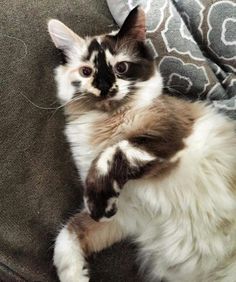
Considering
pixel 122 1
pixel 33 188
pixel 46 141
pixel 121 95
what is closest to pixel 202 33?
pixel 122 1

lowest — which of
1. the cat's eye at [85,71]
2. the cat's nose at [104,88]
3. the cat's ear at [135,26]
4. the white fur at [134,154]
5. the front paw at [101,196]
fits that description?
the front paw at [101,196]

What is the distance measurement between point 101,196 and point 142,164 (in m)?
0.16

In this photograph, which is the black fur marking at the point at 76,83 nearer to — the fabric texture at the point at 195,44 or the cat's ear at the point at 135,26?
the cat's ear at the point at 135,26

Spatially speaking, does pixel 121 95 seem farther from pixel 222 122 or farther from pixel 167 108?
pixel 222 122

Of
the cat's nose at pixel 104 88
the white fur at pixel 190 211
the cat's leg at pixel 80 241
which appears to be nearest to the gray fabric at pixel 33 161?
the cat's leg at pixel 80 241

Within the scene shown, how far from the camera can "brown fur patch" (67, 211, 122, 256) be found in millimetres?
1569

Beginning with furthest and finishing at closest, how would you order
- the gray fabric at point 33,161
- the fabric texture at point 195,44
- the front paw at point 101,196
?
the fabric texture at point 195,44
the gray fabric at point 33,161
the front paw at point 101,196

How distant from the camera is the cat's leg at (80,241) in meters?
1.50

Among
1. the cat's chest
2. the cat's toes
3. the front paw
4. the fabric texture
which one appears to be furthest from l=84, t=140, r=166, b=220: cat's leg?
the fabric texture

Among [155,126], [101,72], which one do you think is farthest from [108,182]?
[101,72]

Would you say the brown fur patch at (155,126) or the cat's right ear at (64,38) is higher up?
the cat's right ear at (64,38)

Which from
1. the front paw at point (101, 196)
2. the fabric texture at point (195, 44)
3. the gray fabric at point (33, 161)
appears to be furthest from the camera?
the fabric texture at point (195, 44)

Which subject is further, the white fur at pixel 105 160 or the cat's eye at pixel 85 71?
the cat's eye at pixel 85 71

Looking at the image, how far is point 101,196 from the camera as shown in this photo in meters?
1.37
